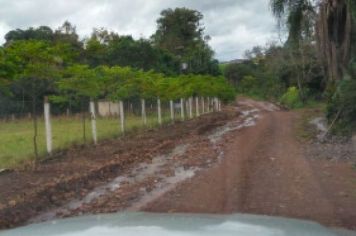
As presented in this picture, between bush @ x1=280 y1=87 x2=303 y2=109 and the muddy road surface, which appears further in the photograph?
bush @ x1=280 y1=87 x2=303 y2=109

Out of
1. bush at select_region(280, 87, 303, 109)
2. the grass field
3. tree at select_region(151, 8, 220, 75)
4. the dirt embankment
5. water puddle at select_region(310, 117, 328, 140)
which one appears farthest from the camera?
tree at select_region(151, 8, 220, 75)

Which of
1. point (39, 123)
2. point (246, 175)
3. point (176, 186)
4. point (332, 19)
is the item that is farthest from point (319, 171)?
point (39, 123)

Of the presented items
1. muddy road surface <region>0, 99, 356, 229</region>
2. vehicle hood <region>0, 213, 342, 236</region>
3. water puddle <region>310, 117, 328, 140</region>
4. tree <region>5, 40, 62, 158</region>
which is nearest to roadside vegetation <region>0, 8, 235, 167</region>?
tree <region>5, 40, 62, 158</region>

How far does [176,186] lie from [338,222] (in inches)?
168

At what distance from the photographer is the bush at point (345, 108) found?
71.2ft

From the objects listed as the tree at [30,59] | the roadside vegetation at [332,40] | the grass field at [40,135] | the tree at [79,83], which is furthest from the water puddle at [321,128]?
the tree at [30,59]

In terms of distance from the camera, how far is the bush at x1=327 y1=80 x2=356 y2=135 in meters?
21.7

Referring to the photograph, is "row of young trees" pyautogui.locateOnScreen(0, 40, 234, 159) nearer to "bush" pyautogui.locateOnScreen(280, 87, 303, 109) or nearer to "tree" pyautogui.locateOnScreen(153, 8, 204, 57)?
"bush" pyautogui.locateOnScreen(280, 87, 303, 109)

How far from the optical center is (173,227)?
3.06 metres

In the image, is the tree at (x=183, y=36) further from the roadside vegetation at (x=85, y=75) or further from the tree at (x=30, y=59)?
the tree at (x=30, y=59)

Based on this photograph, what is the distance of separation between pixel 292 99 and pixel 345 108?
4856 cm

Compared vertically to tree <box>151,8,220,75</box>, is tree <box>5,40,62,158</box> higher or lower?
lower

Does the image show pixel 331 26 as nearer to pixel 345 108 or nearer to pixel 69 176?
pixel 345 108

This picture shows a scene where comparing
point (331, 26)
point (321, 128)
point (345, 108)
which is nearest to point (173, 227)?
point (345, 108)
